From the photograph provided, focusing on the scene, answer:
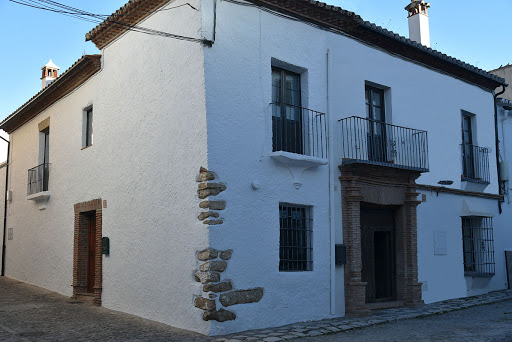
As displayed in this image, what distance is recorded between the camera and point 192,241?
7.45m

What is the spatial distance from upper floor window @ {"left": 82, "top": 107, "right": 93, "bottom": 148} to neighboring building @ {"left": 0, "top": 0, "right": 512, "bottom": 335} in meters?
0.04

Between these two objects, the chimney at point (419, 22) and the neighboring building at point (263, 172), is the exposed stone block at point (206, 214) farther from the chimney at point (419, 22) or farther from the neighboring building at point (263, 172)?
the chimney at point (419, 22)

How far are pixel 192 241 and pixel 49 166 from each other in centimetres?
652

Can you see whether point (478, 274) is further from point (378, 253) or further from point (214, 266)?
point (214, 266)

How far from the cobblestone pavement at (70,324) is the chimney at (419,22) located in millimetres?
8992

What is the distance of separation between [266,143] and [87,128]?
4.93m

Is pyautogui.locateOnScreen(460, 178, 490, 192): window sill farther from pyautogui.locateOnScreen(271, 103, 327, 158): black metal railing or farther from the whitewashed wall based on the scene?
pyautogui.locateOnScreen(271, 103, 327, 158): black metal railing

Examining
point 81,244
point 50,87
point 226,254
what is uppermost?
point 50,87

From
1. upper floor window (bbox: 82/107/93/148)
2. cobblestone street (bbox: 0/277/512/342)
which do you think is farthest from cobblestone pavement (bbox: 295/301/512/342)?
upper floor window (bbox: 82/107/93/148)

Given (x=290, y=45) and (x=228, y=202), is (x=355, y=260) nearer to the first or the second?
(x=228, y=202)

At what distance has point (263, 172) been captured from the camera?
7918mm

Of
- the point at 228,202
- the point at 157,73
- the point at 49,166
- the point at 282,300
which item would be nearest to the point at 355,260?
the point at 282,300

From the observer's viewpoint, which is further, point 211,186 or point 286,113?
point 286,113

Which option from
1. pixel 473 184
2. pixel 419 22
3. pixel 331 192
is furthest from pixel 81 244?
pixel 419 22
